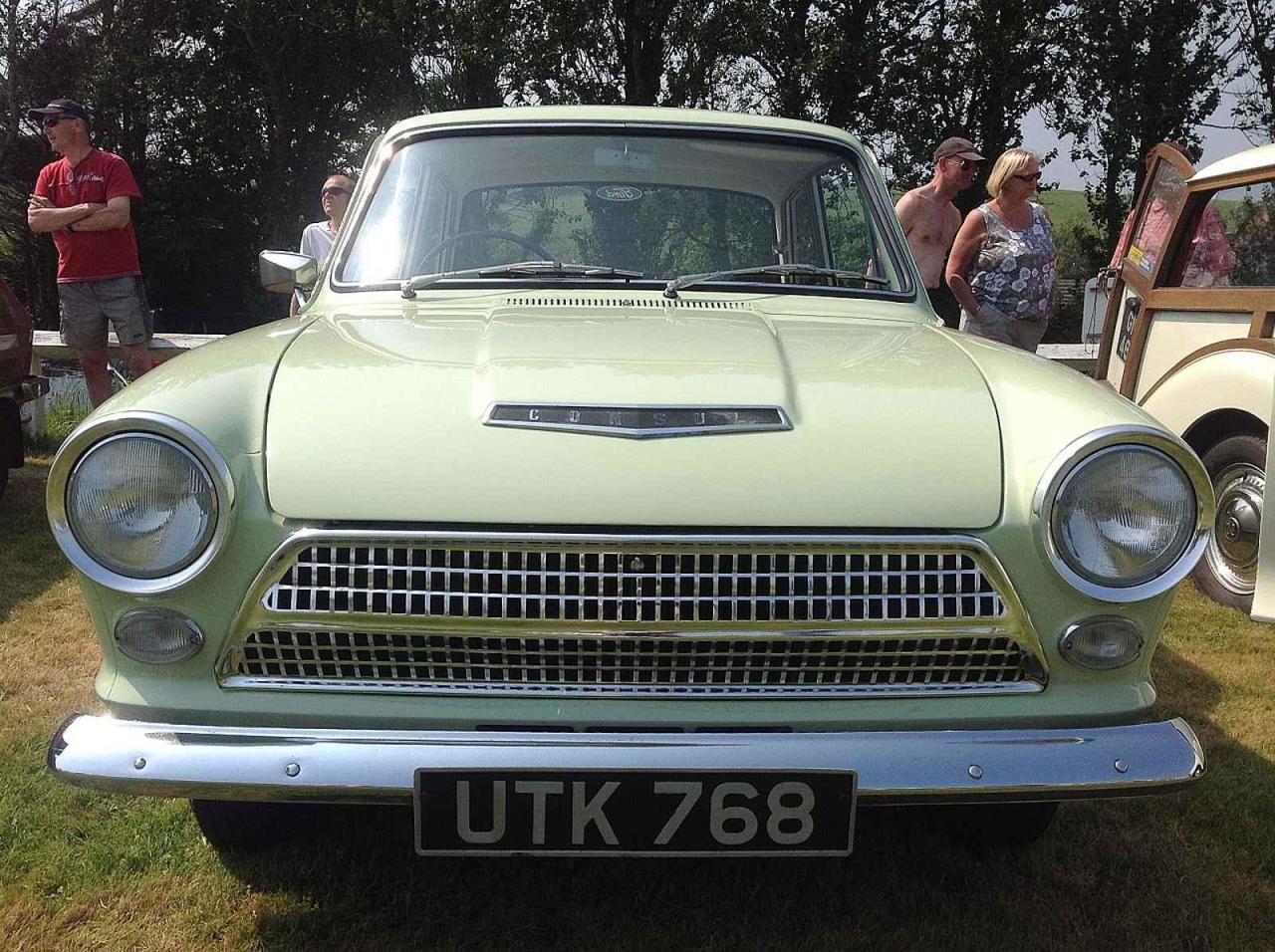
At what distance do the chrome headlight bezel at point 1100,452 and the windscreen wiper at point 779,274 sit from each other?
1178 millimetres

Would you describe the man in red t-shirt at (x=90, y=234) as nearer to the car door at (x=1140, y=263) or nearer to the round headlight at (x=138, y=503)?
the round headlight at (x=138, y=503)

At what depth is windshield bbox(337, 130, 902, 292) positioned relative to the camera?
9.88 ft

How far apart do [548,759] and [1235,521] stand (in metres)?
3.91

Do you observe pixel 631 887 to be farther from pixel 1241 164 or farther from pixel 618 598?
pixel 1241 164

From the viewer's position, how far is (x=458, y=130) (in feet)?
10.4

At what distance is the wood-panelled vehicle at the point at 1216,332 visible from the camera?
4.58 meters

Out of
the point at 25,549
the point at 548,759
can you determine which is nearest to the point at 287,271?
the point at 548,759

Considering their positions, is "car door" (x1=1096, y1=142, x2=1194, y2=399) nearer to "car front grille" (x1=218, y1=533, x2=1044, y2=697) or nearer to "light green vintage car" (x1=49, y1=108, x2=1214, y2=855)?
"light green vintage car" (x1=49, y1=108, x2=1214, y2=855)

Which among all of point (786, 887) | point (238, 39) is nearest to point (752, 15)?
point (238, 39)

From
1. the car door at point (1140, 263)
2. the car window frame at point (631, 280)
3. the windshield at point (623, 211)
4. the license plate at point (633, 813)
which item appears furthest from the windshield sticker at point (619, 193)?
the car door at point (1140, 263)

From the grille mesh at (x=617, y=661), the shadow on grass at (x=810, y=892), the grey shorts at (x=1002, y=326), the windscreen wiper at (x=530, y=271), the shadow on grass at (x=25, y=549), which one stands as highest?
the windscreen wiper at (x=530, y=271)

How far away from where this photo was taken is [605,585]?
73.1 inches

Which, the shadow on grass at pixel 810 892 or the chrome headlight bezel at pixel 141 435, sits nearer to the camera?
the chrome headlight bezel at pixel 141 435

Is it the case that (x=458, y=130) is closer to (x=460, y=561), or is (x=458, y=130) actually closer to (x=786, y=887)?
(x=460, y=561)
